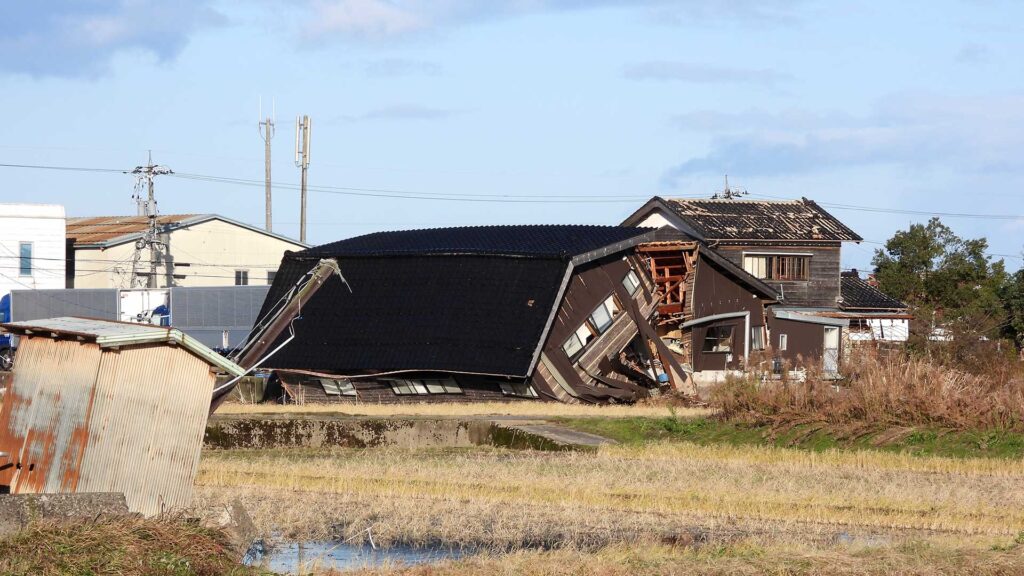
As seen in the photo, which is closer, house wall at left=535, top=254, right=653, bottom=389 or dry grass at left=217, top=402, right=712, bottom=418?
dry grass at left=217, top=402, right=712, bottom=418

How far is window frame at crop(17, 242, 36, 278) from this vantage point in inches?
2154

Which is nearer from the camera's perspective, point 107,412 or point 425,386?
point 107,412

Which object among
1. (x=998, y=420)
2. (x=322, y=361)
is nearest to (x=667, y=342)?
(x=322, y=361)

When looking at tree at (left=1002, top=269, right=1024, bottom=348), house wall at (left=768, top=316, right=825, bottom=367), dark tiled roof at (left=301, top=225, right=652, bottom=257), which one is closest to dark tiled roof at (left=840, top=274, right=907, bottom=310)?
tree at (left=1002, top=269, right=1024, bottom=348)

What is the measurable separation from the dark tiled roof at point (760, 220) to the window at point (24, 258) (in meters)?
26.3

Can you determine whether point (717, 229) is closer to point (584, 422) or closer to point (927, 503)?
point (584, 422)

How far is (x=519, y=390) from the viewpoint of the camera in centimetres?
3092

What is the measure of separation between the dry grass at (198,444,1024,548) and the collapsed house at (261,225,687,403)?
33.2 ft

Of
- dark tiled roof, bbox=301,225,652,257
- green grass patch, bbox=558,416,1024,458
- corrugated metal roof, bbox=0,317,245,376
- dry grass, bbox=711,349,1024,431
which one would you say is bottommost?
green grass patch, bbox=558,416,1024,458

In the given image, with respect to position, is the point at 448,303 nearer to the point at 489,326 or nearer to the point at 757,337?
the point at 489,326

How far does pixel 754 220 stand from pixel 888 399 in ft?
98.8

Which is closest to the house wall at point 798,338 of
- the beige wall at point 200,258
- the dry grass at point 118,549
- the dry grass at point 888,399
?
the dry grass at point 888,399

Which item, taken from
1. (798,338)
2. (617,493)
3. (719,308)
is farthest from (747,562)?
(798,338)

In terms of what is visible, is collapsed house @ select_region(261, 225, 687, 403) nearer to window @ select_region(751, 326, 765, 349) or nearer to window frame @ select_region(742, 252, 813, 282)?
window @ select_region(751, 326, 765, 349)
